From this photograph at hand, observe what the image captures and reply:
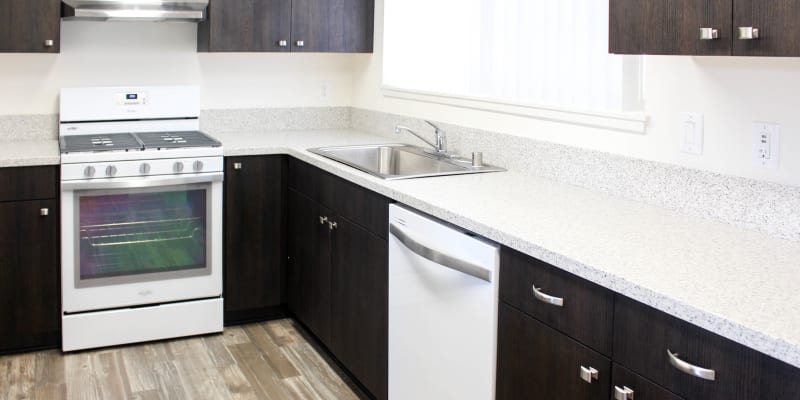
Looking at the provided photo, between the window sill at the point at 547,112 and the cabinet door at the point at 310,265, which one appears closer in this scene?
the window sill at the point at 547,112

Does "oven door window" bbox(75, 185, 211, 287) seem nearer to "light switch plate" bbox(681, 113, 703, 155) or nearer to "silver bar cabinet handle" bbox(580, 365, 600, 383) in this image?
"light switch plate" bbox(681, 113, 703, 155)

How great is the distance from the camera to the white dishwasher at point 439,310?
95.6 inches

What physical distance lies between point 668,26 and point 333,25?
2.65m

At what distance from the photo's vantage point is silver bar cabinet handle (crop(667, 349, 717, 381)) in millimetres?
1663

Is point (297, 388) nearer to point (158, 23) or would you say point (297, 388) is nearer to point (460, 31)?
point (460, 31)

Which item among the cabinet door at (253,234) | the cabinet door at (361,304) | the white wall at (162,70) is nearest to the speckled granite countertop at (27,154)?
the white wall at (162,70)

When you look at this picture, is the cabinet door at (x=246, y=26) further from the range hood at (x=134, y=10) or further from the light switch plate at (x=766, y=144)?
the light switch plate at (x=766, y=144)

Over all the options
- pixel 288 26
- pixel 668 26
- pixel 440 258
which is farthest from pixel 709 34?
pixel 288 26

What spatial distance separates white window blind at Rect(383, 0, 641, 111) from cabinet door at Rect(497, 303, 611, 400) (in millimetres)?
979

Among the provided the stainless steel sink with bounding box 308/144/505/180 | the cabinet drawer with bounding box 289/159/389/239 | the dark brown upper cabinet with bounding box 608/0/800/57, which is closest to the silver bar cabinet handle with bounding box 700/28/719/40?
the dark brown upper cabinet with bounding box 608/0/800/57

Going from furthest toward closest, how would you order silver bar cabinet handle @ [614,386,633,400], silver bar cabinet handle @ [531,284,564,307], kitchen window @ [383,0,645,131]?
kitchen window @ [383,0,645,131] → silver bar cabinet handle @ [531,284,564,307] → silver bar cabinet handle @ [614,386,633,400]

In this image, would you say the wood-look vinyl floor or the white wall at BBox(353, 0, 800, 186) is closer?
the white wall at BBox(353, 0, 800, 186)

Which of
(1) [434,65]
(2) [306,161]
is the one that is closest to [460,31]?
(1) [434,65]

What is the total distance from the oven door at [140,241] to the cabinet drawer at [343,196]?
14.9 inches
